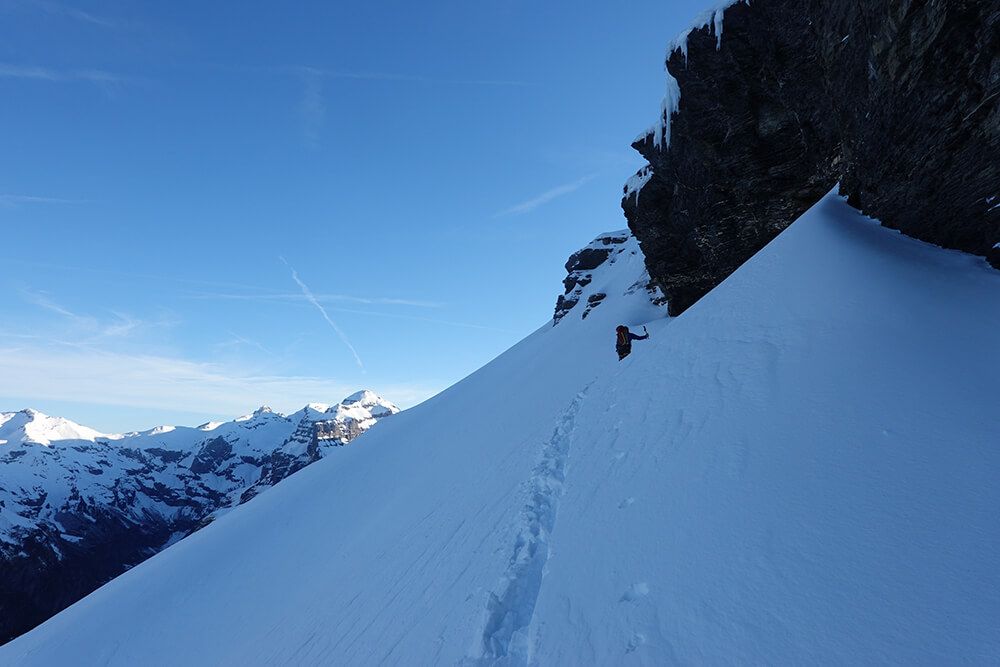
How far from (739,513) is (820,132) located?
1447 cm

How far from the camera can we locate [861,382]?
19.5 feet

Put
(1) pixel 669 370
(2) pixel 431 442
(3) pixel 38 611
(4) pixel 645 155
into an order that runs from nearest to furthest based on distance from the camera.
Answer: (1) pixel 669 370, (4) pixel 645 155, (2) pixel 431 442, (3) pixel 38 611

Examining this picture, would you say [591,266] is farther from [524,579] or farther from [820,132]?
[524,579]

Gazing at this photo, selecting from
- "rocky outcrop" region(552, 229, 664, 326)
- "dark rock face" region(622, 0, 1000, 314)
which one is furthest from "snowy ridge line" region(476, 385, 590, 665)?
"rocky outcrop" region(552, 229, 664, 326)

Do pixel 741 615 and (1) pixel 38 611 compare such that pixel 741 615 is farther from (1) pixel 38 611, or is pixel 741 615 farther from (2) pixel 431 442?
(1) pixel 38 611

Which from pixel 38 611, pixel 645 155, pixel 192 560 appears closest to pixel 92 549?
pixel 38 611

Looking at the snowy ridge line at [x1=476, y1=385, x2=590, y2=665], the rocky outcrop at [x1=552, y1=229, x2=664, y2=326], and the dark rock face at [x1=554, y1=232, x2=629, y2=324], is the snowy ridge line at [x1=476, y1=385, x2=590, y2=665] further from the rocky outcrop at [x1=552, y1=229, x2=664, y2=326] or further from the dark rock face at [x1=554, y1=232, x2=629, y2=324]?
the dark rock face at [x1=554, y1=232, x2=629, y2=324]

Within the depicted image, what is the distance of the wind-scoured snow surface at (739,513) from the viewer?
357 centimetres

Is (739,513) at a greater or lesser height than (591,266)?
lesser

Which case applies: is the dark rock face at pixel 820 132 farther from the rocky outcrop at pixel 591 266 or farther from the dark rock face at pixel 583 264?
the dark rock face at pixel 583 264

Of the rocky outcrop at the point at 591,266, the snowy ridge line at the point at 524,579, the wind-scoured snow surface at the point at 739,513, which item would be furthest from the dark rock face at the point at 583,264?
the snowy ridge line at the point at 524,579

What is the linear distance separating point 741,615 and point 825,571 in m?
0.85

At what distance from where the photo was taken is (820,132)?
1373 cm

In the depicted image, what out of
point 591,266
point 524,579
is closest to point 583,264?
point 591,266
